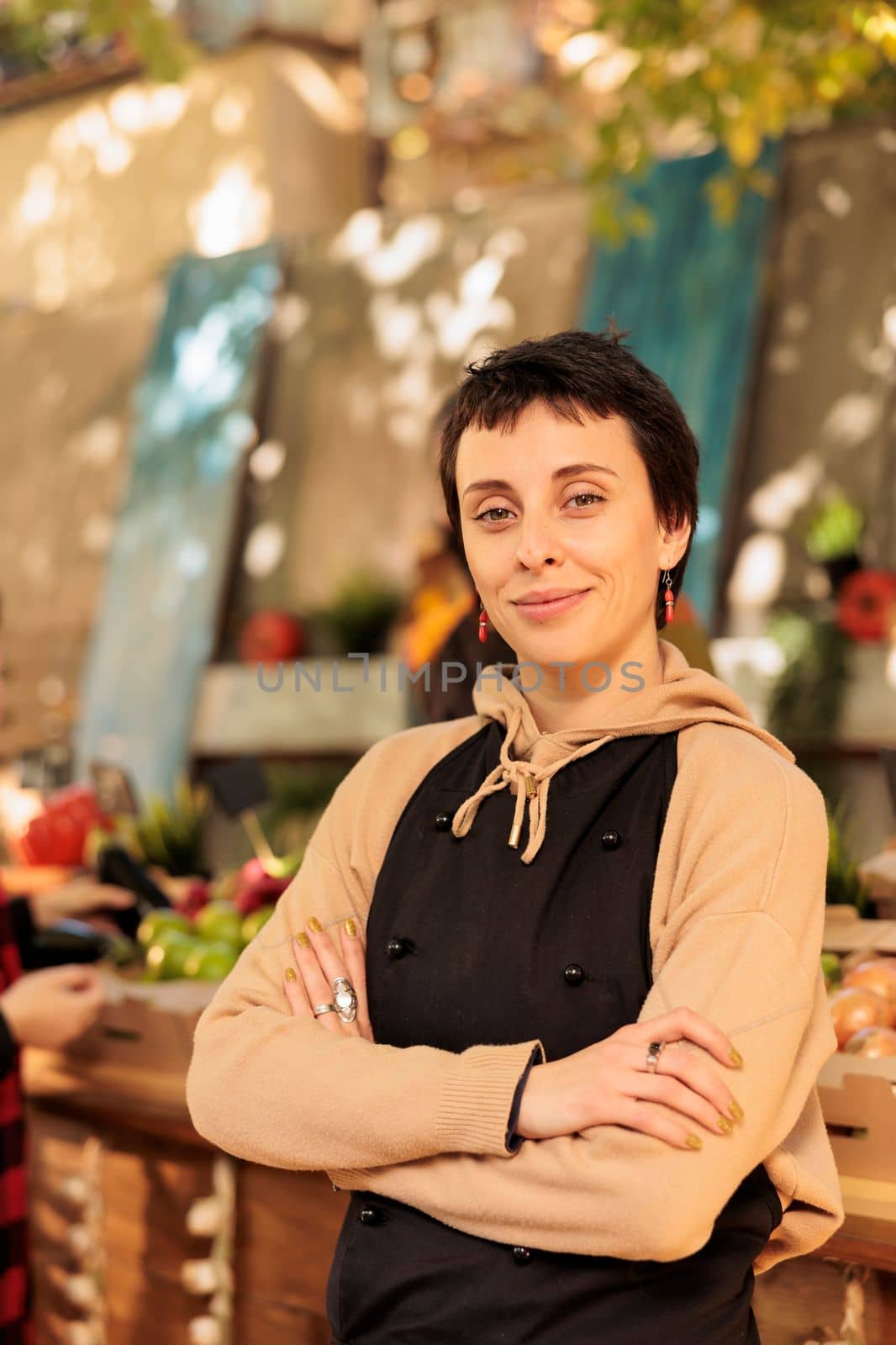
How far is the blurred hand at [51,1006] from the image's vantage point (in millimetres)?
2084

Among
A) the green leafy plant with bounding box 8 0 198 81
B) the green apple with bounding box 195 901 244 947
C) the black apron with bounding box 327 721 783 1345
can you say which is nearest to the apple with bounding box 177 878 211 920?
the green apple with bounding box 195 901 244 947

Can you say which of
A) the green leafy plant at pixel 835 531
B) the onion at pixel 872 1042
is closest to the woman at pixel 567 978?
the onion at pixel 872 1042

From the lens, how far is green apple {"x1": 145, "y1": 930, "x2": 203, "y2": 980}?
2213mm

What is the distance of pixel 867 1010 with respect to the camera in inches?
62.4

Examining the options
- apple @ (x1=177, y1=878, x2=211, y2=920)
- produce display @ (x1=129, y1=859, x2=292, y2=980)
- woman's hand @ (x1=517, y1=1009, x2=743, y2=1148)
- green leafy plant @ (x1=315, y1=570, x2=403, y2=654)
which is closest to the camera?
woman's hand @ (x1=517, y1=1009, x2=743, y2=1148)

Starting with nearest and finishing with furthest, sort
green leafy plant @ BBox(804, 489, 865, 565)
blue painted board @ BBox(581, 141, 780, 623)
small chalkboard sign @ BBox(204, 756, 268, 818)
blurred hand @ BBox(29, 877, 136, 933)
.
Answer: small chalkboard sign @ BBox(204, 756, 268, 818) < blurred hand @ BBox(29, 877, 136, 933) < green leafy plant @ BBox(804, 489, 865, 565) < blue painted board @ BBox(581, 141, 780, 623)

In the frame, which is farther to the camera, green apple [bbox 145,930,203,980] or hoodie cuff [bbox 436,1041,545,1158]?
green apple [bbox 145,930,203,980]

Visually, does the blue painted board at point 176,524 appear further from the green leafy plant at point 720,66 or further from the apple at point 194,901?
the apple at point 194,901

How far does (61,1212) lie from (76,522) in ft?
15.3

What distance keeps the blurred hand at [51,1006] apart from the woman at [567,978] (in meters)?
0.89

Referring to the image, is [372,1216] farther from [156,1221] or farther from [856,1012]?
[156,1221]

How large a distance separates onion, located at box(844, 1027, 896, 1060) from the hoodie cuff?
571mm

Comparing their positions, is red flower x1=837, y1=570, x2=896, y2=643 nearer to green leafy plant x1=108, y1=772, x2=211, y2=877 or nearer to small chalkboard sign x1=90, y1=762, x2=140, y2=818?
green leafy plant x1=108, y1=772, x2=211, y2=877

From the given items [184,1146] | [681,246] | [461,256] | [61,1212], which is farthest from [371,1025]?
[461,256]
